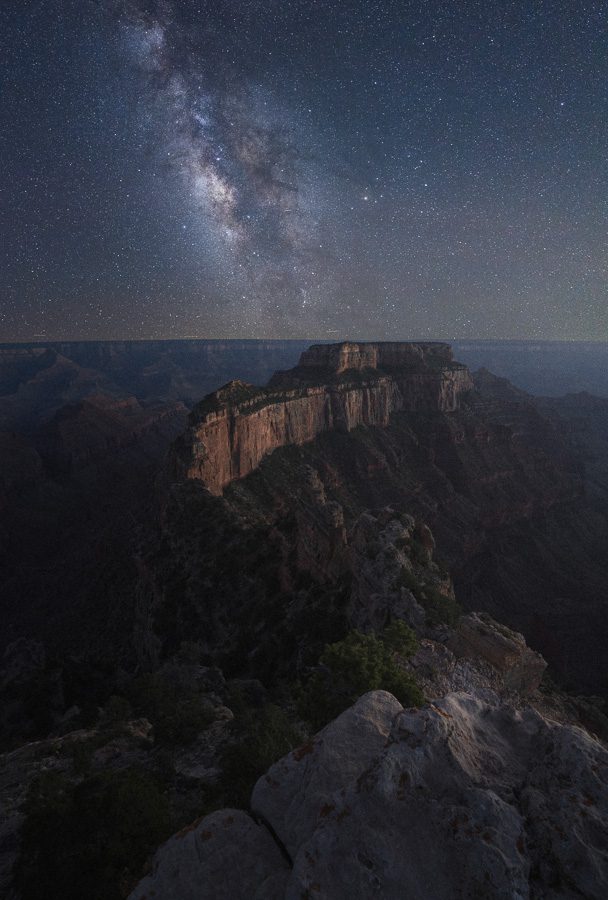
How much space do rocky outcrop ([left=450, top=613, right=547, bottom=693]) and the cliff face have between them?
1495 inches

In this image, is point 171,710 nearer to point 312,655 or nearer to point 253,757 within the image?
point 253,757

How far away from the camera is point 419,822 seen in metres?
5.73

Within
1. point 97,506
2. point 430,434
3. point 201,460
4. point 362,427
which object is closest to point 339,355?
point 362,427

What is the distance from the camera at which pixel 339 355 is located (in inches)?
4092

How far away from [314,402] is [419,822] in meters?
84.8

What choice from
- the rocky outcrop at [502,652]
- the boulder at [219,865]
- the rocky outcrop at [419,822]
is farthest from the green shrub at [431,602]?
the boulder at [219,865]

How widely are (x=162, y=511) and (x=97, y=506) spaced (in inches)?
2328

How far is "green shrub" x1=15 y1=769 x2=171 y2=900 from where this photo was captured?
7.62 metres

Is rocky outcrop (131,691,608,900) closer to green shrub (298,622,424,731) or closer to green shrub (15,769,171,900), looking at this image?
green shrub (15,769,171,900)

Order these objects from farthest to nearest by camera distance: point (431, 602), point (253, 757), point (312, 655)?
1. point (312, 655)
2. point (431, 602)
3. point (253, 757)

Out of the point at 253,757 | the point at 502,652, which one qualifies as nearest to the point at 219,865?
the point at 253,757

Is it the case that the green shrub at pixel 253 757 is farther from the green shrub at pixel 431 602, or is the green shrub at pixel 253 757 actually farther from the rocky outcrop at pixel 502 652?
the green shrub at pixel 431 602

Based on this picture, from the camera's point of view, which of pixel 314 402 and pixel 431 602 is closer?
pixel 431 602

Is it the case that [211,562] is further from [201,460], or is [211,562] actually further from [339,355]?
[339,355]
